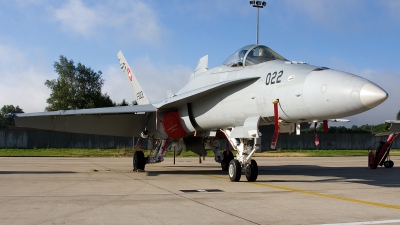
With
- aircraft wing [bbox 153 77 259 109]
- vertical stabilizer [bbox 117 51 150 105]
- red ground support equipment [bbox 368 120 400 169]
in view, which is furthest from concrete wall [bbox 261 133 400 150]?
aircraft wing [bbox 153 77 259 109]

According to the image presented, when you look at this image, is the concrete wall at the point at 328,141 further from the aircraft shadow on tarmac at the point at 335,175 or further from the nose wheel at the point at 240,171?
the nose wheel at the point at 240,171

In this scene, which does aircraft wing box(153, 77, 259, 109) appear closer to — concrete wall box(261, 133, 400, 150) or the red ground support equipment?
the red ground support equipment

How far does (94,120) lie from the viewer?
1520 cm

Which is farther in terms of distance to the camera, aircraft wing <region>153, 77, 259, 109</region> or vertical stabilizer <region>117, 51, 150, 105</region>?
vertical stabilizer <region>117, 51, 150, 105</region>

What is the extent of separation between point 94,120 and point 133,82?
4.20m

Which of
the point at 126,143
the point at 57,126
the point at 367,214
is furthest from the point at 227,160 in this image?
the point at 126,143

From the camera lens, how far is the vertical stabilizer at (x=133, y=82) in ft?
59.7

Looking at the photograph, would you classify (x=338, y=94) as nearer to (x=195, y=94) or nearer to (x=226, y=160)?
(x=195, y=94)

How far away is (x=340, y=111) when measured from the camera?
329 inches

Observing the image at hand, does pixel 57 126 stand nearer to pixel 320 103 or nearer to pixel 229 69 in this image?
pixel 229 69

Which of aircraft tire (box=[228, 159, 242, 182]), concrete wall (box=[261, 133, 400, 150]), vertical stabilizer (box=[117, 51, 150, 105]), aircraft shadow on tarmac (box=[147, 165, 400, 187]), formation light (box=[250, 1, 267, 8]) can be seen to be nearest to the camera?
aircraft tire (box=[228, 159, 242, 182])

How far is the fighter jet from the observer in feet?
27.8

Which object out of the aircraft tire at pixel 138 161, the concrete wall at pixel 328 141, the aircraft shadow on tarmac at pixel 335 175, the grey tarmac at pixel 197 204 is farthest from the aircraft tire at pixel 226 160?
the concrete wall at pixel 328 141

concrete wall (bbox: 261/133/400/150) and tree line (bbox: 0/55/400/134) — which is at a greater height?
tree line (bbox: 0/55/400/134)
